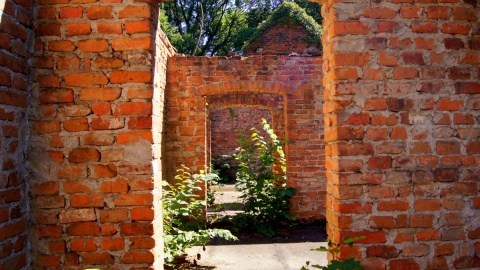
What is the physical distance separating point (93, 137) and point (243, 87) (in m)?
4.68

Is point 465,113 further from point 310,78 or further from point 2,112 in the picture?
point 310,78

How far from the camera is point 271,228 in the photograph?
611 cm

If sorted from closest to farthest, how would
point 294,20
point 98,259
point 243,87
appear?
point 98,259 → point 243,87 → point 294,20

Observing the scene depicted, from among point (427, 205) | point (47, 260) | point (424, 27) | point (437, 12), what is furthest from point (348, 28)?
point (47, 260)

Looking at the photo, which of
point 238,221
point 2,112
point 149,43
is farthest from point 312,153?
point 2,112

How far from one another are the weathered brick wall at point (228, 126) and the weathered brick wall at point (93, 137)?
12.5 m

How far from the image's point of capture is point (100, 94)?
7.33 feet

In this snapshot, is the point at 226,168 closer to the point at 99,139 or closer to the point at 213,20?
the point at 99,139

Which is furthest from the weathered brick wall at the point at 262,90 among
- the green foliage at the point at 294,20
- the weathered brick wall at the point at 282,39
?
the green foliage at the point at 294,20

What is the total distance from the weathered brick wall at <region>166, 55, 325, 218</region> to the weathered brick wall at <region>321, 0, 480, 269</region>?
4380mm

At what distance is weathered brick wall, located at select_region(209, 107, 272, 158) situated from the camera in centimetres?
1480

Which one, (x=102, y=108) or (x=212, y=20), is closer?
(x=102, y=108)

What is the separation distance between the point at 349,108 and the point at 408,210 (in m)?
0.78

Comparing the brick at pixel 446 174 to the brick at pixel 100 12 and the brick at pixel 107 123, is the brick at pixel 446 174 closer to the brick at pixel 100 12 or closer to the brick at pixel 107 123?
the brick at pixel 107 123
